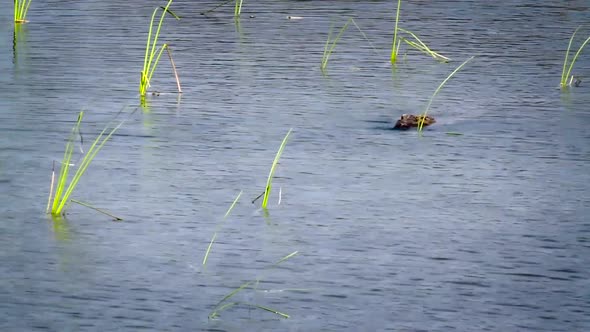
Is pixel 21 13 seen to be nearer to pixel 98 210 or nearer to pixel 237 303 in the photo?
pixel 98 210

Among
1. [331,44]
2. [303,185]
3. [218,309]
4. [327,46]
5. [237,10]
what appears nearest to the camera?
[218,309]

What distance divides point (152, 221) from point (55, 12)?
11.0 ft

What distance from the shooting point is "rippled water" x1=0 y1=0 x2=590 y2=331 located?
7.26ft

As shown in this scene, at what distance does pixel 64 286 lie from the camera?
90.7 inches

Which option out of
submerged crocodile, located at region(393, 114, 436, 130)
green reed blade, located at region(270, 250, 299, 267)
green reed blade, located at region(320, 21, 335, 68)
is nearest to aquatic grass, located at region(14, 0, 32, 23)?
green reed blade, located at region(320, 21, 335, 68)

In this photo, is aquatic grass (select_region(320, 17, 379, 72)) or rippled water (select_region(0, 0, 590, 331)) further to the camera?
aquatic grass (select_region(320, 17, 379, 72))

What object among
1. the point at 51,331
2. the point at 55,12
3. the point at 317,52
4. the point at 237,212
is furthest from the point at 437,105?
the point at 55,12

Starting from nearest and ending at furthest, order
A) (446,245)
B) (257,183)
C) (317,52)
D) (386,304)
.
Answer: (386,304) → (446,245) → (257,183) → (317,52)

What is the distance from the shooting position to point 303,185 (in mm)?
3010

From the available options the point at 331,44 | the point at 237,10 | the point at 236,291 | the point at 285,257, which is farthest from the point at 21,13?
the point at 236,291

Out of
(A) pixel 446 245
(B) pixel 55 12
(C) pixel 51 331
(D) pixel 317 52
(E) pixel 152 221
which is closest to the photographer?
(C) pixel 51 331

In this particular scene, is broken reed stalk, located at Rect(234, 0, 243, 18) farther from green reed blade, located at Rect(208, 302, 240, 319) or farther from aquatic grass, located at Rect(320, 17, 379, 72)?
green reed blade, located at Rect(208, 302, 240, 319)

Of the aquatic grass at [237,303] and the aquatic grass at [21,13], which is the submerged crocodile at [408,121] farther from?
the aquatic grass at [21,13]

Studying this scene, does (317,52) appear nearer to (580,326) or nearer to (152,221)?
(152,221)
